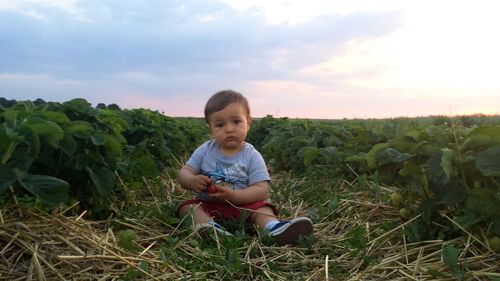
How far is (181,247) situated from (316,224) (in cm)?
120

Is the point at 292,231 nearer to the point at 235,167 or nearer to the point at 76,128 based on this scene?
the point at 235,167

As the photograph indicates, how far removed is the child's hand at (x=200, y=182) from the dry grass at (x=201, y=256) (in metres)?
0.34

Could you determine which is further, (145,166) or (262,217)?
(145,166)

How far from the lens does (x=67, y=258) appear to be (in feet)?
9.34

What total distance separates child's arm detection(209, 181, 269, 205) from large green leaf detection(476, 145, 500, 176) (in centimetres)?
176

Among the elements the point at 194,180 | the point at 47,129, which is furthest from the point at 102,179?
the point at 47,129

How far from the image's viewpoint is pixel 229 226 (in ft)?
13.6

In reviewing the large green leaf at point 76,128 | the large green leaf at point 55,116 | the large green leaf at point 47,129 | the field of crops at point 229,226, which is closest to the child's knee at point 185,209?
the field of crops at point 229,226

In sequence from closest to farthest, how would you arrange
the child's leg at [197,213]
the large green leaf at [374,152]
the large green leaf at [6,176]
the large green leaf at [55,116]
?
1. the large green leaf at [6,176]
2. the large green leaf at [55,116]
3. the large green leaf at [374,152]
4. the child's leg at [197,213]

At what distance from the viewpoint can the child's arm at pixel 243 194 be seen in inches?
159

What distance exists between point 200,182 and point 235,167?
40cm

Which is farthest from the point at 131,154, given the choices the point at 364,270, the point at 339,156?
the point at 364,270

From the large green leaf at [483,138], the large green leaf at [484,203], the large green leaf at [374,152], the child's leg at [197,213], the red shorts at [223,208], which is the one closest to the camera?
the large green leaf at [484,203]

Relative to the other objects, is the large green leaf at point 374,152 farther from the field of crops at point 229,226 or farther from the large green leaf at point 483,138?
the large green leaf at point 483,138
